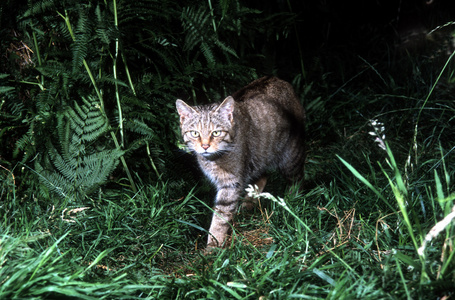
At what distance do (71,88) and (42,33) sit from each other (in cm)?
48

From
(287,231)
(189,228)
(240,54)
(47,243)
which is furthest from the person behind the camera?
(240,54)

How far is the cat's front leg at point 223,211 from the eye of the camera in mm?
3839

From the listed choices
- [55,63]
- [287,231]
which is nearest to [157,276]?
[287,231]

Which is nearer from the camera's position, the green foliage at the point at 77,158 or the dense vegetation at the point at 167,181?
the dense vegetation at the point at 167,181

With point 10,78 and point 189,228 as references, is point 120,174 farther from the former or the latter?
point 10,78

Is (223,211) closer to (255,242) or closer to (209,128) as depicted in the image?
(255,242)

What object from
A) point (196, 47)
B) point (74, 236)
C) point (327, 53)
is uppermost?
point (196, 47)

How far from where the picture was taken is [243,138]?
14.5 feet

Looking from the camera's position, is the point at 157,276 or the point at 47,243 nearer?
the point at 157,276

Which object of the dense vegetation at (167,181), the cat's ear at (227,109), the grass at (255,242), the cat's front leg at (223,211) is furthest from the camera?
the cat's ear at (227,109)

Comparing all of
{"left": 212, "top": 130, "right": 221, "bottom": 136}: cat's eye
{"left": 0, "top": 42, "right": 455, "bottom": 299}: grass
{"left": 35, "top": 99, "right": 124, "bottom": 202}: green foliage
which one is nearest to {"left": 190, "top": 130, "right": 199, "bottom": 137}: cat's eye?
{"left": 212, "top": 130, "right": 221, "bottom": 136}: cat's eye

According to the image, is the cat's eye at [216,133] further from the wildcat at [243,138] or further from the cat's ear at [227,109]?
the cat's ear at [227,109]

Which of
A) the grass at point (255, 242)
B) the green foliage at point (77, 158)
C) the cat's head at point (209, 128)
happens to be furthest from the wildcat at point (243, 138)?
the green foliage at point (77, 158)

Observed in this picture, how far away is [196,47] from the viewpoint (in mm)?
4816
